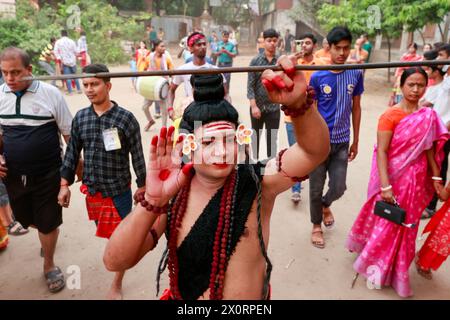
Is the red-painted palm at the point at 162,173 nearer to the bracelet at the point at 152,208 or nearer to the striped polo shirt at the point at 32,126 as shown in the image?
the bracelet at the point at 152,208

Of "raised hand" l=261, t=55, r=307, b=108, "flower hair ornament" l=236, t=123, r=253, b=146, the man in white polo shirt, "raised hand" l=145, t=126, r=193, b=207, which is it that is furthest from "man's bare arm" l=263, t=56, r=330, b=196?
the man in white polo shirt

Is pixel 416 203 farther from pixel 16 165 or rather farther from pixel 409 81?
pixel 16 165

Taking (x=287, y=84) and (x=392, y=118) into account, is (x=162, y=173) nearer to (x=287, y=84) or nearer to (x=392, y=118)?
(x=287, y=84)

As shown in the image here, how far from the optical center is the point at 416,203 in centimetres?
285

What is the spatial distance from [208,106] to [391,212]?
1937mm

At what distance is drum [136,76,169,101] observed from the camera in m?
6.46

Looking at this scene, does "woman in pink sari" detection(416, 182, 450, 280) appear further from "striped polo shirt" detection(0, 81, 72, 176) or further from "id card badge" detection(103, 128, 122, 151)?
"striped polo shirt" detection(0, 81, 72, 176)

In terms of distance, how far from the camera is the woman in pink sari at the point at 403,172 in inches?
107

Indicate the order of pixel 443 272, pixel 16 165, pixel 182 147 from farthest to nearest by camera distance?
pixel 443 272 < pixel 16 165 < pixel 182 147

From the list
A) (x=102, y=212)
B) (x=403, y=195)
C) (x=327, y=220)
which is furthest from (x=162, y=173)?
→ (x=327, y=220)

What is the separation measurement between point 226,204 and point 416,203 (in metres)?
1.99

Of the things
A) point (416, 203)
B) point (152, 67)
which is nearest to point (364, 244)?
point (416, 203)

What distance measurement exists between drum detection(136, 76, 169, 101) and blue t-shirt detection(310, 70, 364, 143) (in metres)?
3.69

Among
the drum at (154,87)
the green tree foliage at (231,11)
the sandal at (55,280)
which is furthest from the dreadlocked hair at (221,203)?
the green tree foliage at (231,11)
